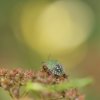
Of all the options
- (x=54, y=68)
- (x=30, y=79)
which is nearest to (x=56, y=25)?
(x=54, y=68)

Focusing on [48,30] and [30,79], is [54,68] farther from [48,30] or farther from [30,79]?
[48,30]

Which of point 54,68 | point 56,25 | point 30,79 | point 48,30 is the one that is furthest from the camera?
point 56,25

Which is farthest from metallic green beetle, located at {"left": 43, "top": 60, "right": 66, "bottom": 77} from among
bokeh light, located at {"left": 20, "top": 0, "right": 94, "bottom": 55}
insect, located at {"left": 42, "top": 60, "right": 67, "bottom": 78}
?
bokeh light, located at {"left": 20, "top": 0, "right": 94, "bottom": 55}

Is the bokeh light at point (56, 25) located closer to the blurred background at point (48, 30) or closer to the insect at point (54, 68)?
the blurred background at point (48, 30)

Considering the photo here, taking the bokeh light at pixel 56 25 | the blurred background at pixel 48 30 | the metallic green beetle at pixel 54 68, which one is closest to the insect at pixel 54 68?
the metallic green beetle at pixel 54 68

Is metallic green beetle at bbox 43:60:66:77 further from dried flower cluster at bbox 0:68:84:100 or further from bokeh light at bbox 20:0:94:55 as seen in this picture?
bokeh light at bbox 20:0:94:55

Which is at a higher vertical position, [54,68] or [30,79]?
[54,68]
